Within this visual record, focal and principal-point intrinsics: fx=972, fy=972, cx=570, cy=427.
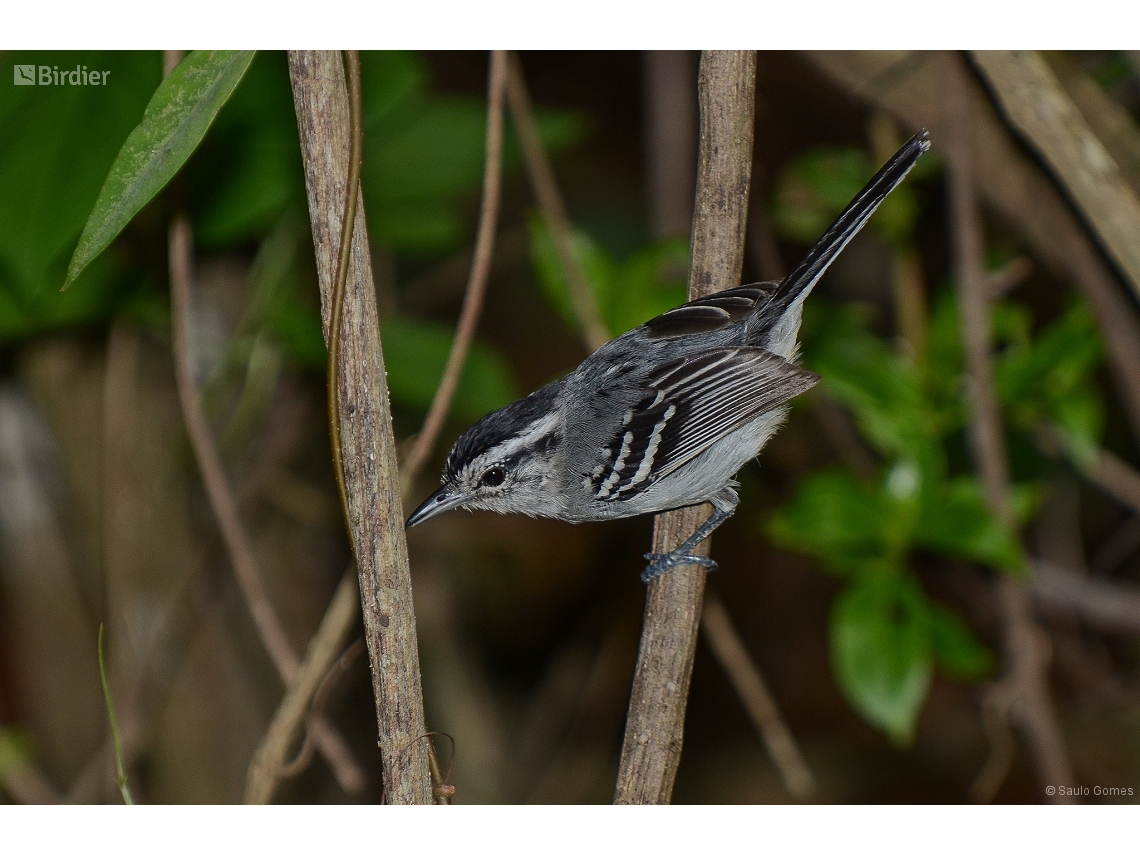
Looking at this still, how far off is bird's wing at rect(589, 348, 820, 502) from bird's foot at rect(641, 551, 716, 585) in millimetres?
224

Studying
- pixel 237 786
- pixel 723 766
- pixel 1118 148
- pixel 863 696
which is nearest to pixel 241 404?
pixel 237 786

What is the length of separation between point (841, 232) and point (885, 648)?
93 centimetres

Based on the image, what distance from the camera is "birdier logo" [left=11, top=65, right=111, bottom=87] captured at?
167cm

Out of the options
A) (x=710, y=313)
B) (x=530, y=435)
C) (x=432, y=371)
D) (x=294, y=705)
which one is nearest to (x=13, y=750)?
(x=294, y=705)

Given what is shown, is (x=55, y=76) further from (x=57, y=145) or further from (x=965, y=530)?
(x=965, y=530)

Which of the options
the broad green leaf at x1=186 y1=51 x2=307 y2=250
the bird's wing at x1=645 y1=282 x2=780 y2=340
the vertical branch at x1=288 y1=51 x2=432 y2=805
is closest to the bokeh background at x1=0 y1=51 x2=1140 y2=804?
the broad green leaf at x1=186 y1=51 x2=307 y2=250

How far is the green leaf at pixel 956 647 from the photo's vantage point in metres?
2.11

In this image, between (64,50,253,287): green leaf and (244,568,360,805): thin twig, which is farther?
(244,568,360,805): thin twig

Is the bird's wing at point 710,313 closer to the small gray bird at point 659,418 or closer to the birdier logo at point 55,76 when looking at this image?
the small gray bird at point 659,418

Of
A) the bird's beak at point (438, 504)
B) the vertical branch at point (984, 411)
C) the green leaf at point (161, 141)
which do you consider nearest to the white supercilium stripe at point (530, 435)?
the bird's beak at point (438, 504)

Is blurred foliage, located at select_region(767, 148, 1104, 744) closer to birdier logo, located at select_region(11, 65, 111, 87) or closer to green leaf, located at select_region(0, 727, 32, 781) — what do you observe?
birdier logo, located at select_region(11, 65, 111, 87)

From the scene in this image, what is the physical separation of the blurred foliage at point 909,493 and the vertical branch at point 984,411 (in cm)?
9

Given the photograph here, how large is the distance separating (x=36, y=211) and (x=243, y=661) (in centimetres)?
179

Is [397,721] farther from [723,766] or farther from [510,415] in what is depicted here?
[723,766]
